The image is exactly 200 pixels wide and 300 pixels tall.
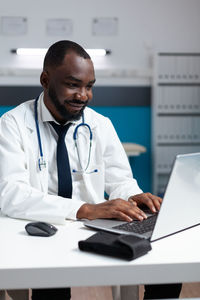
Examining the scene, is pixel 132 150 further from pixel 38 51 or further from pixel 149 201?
pixel 149 201

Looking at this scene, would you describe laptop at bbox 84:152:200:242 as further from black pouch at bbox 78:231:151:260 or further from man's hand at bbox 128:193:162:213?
man's hand at bbox 128:193:162:213

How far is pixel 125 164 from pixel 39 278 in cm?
99

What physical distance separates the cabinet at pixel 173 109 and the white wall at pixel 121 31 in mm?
132

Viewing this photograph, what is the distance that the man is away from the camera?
1529 mm

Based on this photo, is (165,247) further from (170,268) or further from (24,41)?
(24,41)

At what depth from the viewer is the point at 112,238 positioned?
1.02m

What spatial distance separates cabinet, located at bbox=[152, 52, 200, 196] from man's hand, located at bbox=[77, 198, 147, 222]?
2.99m

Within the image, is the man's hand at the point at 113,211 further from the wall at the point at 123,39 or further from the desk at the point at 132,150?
the wall at the point at 123,39

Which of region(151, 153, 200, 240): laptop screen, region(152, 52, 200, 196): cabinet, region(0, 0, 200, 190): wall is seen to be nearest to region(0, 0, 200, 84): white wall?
region(0, 0, 200, 190): wall

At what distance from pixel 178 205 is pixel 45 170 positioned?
2.39ft

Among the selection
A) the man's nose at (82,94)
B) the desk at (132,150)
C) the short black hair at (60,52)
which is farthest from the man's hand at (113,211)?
the desk at (132,150)

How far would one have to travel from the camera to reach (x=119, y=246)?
963 millimetres

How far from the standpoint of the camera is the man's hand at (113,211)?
1.27 m

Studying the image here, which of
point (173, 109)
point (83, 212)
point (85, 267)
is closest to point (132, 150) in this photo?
point (173, 109)
